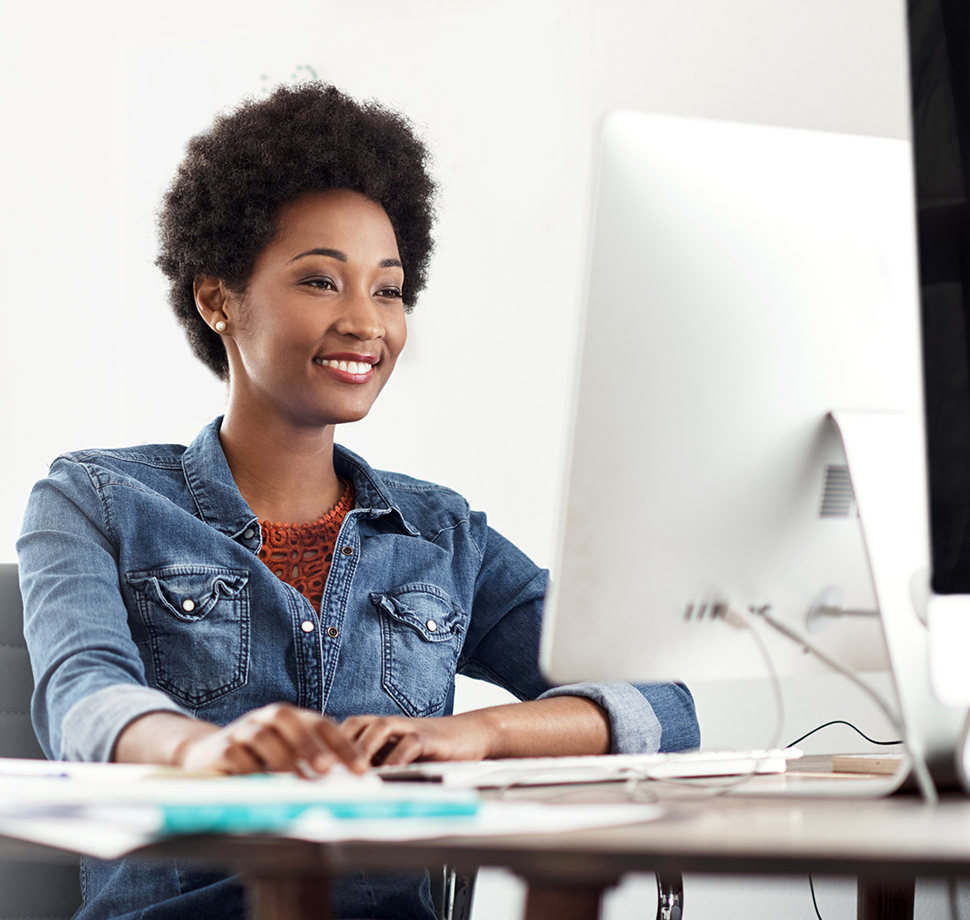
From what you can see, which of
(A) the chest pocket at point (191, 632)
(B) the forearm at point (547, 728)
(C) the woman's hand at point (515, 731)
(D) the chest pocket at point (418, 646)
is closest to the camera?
(C) the woman's hand at point (515, 731)

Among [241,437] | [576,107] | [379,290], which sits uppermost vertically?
[576,107]

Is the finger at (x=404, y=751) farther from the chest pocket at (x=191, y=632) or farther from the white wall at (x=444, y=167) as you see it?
the white wall at (x=444, y=167)

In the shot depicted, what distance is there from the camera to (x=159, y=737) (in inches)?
27.5

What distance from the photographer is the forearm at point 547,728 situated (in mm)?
928

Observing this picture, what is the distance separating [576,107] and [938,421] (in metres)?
1.59

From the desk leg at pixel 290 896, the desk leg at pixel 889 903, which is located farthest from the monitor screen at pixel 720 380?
the desk leg at pixel 889 903

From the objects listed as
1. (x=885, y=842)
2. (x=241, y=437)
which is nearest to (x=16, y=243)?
(x=241, y=437)

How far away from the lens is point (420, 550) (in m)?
1.30

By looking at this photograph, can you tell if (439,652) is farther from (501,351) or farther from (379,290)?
→ (501,351)

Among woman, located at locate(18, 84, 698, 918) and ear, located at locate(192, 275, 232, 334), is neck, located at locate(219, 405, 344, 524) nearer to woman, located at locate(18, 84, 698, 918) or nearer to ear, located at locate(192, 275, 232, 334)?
woman, located at locate(18, 84, 698, 918)

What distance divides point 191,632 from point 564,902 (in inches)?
28.1

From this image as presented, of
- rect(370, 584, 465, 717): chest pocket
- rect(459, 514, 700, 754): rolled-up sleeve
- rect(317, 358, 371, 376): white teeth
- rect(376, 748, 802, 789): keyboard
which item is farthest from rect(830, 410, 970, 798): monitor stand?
rect(317, 358, 371, 376): white teeth

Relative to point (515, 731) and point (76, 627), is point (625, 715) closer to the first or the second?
point (515, 731)

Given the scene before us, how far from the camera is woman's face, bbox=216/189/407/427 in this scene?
1310 millimetres
